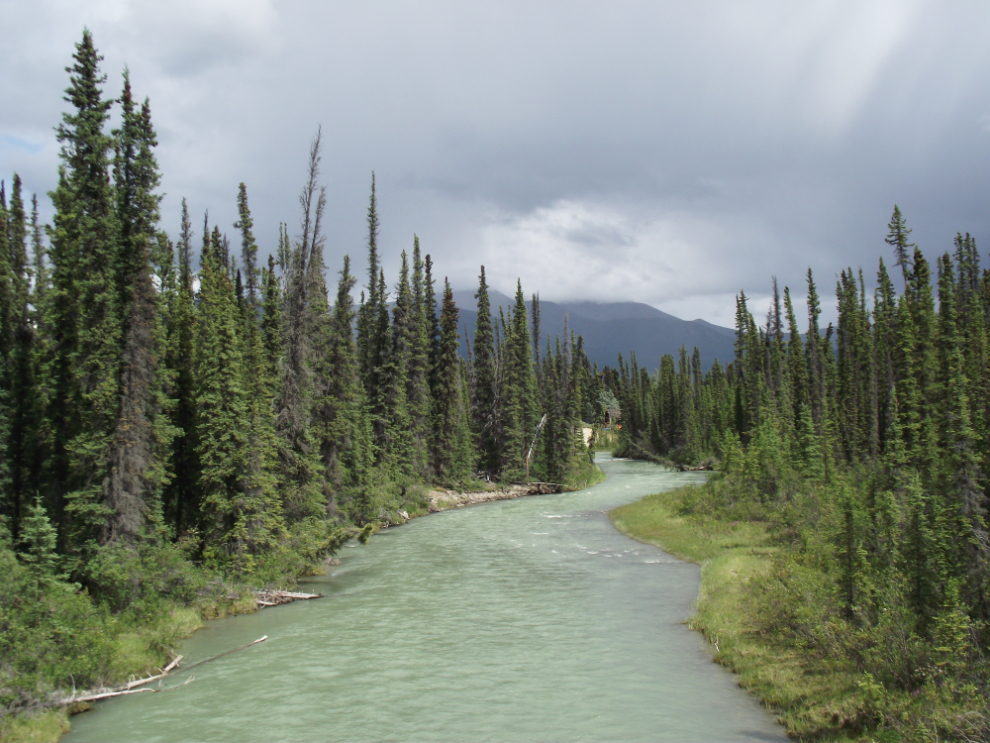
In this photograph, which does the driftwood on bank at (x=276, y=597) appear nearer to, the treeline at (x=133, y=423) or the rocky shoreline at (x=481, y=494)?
the treeline at (x=133, y=423)

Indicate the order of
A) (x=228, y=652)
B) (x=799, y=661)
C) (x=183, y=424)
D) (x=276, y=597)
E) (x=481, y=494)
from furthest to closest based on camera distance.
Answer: (x=481, y=494) < (x=183, y=424) < (x=276, y=597) < (x=228, y=652) < (x=799, y=661)

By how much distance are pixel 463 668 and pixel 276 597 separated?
434 inches

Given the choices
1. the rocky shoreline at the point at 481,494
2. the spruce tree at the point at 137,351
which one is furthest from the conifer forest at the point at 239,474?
the rocky shoreline at the point at 481,494

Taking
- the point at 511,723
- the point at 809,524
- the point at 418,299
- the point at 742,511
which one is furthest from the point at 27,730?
the point at 418,299

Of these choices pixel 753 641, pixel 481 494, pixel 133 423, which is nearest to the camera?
pixel 753 641

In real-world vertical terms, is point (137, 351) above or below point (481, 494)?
above

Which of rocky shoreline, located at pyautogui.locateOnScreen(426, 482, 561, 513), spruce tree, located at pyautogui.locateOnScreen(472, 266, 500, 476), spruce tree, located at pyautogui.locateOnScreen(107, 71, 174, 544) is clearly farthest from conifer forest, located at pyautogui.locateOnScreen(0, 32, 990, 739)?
spruce tree, located at pyautogui.locateOnScreen(472, 266, 500, 476)

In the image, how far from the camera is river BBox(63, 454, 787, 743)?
14281mm

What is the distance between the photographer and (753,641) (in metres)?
18.6

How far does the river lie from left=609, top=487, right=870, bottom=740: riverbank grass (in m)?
0.58

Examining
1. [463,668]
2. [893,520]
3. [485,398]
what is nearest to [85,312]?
[463,668]

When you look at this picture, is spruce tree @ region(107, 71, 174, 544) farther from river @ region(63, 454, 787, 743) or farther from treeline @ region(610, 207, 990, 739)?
treeline @ region(610, 207, 990, 739)

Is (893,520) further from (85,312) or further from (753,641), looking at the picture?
(85,312)

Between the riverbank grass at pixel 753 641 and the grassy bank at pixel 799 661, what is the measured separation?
0.09 ft
